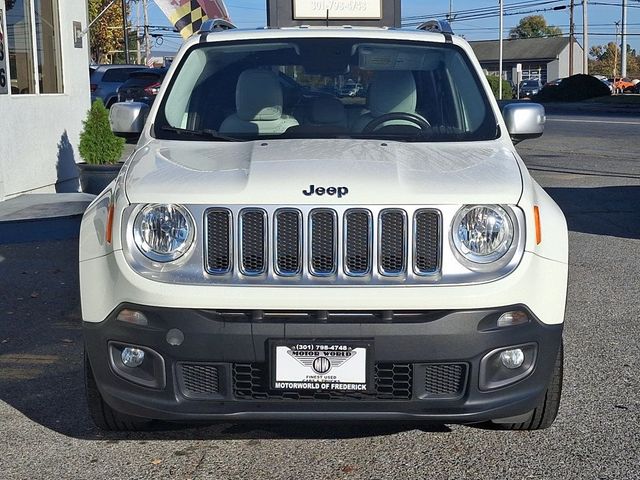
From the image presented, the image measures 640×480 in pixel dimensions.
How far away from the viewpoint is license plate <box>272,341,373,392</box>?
12.3ft

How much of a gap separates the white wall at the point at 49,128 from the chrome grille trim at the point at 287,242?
8.14 m

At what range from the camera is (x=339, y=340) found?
147 inches

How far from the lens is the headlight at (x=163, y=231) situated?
12.7ft

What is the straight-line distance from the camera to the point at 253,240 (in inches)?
152

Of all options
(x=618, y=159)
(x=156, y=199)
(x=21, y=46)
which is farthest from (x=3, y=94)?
(x=618, y=159)

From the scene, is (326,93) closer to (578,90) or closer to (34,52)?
(34,52)

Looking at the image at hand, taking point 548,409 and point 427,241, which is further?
point 548,409

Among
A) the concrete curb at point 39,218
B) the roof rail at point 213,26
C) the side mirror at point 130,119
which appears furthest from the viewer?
the concrete curb at point 39,218

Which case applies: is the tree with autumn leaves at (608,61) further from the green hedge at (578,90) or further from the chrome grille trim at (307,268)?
the chrome grille trim at (307,268)

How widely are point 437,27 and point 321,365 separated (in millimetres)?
2934

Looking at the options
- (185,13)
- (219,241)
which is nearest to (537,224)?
(219,241)

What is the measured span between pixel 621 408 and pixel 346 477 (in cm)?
155

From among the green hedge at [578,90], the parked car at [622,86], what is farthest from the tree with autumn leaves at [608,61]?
the green hedge at [578,90]

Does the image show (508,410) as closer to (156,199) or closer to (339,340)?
(339,340)
